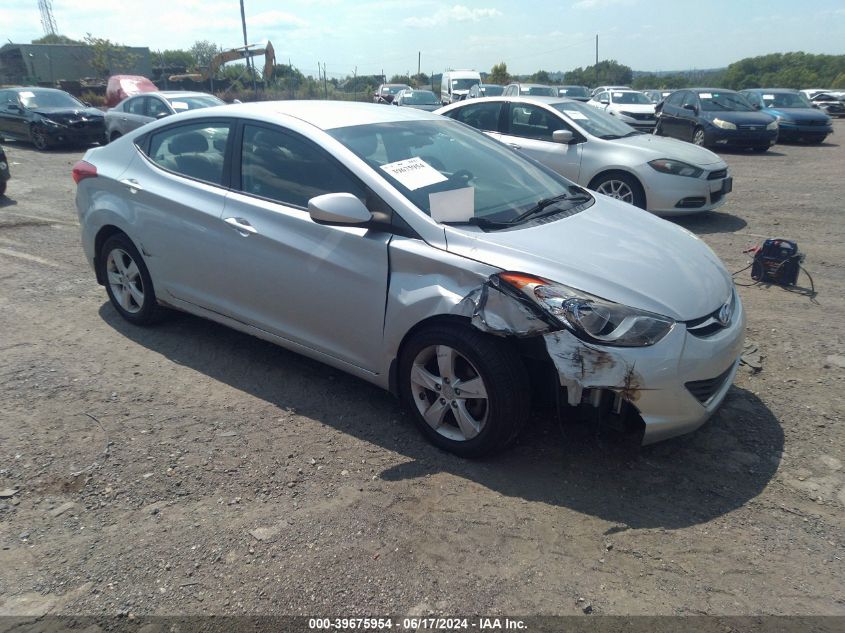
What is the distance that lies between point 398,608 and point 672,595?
3.47 ft

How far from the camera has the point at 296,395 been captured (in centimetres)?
412

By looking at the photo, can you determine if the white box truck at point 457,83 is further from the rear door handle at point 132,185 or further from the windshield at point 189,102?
the rear door handle at point 132,185

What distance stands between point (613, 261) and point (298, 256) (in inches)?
68.9

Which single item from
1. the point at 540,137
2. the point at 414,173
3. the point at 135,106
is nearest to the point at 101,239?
the point at 414,173

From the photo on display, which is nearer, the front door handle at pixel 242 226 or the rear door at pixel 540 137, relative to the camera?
the front door handle at pixel 242 226

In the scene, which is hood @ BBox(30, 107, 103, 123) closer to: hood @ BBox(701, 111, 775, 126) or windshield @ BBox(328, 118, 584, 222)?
windshield @ BBox(328, 118, 584, 222)

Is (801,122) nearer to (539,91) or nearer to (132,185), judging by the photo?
(539,91)

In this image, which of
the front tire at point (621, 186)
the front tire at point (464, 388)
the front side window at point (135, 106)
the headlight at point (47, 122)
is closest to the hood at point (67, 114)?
the headlight at point (47, 122)

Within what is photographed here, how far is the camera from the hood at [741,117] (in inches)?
601

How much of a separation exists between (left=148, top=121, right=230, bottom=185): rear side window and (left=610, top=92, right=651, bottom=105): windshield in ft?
63.8

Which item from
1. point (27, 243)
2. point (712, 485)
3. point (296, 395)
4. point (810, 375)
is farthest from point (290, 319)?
point (27, 243)

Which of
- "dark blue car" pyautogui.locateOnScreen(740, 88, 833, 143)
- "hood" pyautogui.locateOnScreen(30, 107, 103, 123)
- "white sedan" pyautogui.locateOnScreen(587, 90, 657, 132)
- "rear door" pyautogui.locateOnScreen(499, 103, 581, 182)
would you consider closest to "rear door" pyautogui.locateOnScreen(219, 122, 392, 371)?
"rear door" pyautogui.locateOnScreen(499, 103, 581, 182)

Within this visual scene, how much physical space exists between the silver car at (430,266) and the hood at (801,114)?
16.1 m

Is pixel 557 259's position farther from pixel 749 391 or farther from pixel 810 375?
pixel 810 375
